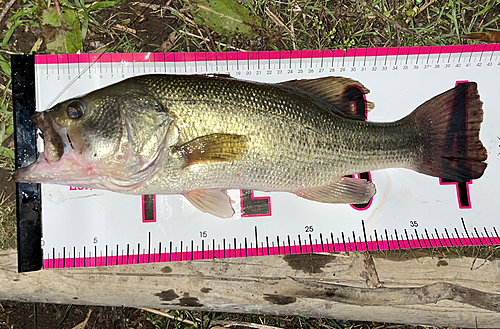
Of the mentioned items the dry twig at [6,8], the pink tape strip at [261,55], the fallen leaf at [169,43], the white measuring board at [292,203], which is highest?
the dry twig at [6,8]

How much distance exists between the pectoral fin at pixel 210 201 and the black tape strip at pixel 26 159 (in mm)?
1342

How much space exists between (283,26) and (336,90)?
90cm

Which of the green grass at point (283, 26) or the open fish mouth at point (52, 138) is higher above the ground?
the green grass at point (283, 26)

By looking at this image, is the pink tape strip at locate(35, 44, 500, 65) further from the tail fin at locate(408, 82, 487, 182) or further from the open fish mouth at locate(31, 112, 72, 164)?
the open fish mouth at locate(31, 112, 72, 164)

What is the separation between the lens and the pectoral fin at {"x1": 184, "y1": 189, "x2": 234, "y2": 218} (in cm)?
263

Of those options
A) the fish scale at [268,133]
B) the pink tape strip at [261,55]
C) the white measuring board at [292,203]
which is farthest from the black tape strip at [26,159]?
the fish scale at [268,133]

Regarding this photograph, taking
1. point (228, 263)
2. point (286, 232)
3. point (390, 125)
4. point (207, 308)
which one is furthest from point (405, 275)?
point (207, 308)

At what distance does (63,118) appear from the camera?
2.20 meters

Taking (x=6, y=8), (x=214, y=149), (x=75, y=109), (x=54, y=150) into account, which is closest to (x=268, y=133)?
(x=214, y=149)

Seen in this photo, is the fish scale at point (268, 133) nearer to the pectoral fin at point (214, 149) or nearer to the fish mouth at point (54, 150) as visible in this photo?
the pectoral fin at point (214, 149)

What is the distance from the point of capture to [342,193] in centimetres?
272

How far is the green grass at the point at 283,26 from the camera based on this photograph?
3051 millimetres

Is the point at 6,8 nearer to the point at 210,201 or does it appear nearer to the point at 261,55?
the point at 261,55

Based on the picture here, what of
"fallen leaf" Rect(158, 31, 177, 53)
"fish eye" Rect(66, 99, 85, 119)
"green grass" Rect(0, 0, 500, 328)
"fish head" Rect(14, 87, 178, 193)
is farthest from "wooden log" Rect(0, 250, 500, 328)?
"fallen leaf" Rect(158, 31, 177, 53)
